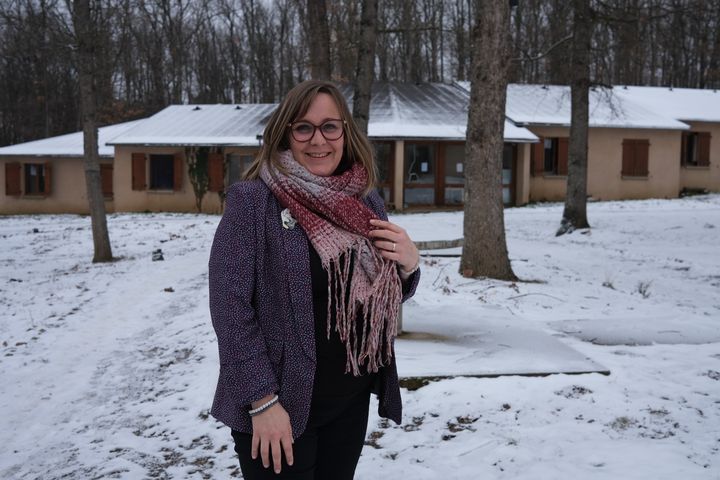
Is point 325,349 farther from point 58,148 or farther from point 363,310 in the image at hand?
point 58,148

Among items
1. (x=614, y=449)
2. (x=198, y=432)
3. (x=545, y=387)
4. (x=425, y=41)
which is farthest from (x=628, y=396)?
(x=425, y=41)

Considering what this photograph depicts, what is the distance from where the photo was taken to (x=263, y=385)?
6.01ft

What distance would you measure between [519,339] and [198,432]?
2834mm

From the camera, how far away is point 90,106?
11.9 meters

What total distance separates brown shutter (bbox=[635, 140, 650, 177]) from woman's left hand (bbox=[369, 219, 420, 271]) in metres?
24.7

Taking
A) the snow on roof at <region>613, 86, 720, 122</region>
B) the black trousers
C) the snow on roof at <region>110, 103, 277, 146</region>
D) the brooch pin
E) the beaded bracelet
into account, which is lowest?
the black trousers

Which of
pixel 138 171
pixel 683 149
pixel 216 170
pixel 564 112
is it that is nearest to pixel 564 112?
pixel 564 112

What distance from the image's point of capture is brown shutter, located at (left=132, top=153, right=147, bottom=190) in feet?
76.7

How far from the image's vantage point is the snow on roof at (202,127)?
22906 mm

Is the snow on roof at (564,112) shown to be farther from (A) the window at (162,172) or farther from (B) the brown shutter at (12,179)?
(B) the brown shutter at (12,179)

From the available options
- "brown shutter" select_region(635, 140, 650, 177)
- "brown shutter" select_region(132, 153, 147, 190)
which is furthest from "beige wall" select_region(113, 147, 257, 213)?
"brown shutter" select_region(635, 140, 650, 177)

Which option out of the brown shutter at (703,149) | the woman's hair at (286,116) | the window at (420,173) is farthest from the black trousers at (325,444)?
the brown shutter at (703,149)

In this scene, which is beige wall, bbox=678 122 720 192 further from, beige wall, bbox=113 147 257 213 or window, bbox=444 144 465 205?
beige wall, bbox=113 147 257 213

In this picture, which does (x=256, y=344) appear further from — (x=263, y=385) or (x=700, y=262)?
(x=700, y=262)
